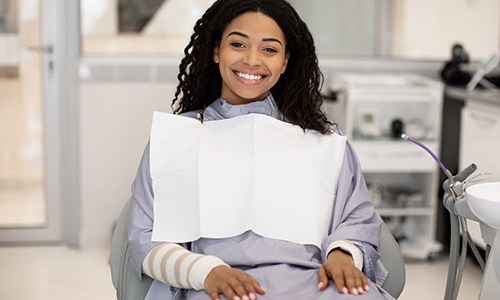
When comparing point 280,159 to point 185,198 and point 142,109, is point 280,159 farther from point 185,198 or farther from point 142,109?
point 142,109

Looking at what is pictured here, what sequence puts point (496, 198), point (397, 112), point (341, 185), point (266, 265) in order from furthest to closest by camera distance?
point (397, 112), point (341, 185), point (266, 265), point (496, 198)

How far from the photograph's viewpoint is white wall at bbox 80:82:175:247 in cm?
393

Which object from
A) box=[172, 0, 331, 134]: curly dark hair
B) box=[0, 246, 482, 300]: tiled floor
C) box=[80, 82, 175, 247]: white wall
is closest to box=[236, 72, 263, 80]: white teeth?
box=[172, 0, 331, 134]: curly dark hair

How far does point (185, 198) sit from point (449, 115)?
2.50 m

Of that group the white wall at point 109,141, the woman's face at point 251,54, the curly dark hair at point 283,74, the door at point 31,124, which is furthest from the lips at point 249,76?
the door at point 31,124

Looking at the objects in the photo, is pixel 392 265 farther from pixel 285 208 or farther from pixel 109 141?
pixel 109 141

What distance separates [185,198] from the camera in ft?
6.19

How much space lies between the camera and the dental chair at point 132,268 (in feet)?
6.09

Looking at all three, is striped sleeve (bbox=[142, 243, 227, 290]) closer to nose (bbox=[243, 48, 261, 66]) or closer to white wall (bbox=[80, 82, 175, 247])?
nose (bbox=[243, 48, 261, 66])

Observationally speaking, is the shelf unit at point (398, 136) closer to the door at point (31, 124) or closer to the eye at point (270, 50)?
the door at point (31, 124)

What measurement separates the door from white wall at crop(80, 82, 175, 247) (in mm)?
121

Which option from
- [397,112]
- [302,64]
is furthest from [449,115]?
[302,64]

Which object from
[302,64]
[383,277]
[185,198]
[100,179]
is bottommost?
[100,179]

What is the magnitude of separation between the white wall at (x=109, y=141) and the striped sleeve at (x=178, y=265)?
220cm
